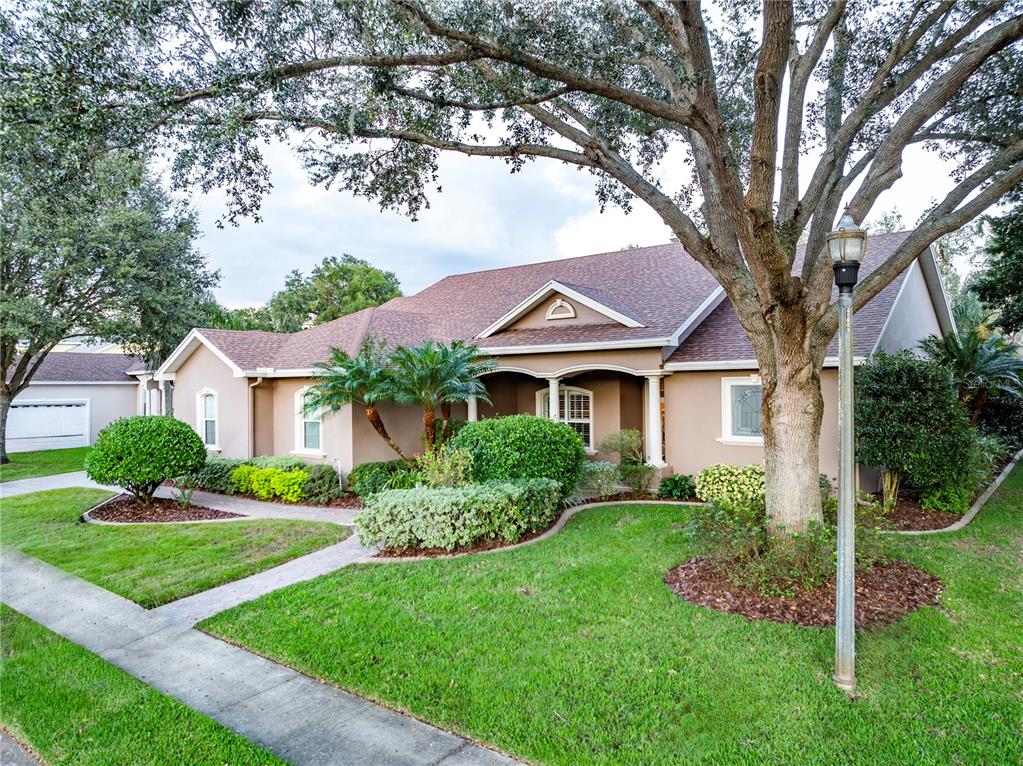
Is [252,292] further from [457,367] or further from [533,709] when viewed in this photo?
[533,709]

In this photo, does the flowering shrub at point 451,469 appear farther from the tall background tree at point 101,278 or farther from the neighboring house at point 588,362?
the tall background tree at point 101,278

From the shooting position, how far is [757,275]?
6.27 m

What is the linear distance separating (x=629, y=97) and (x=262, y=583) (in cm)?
762

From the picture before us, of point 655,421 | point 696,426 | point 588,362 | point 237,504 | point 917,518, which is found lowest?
point 237,504

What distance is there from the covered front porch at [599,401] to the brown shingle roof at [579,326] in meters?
0.79

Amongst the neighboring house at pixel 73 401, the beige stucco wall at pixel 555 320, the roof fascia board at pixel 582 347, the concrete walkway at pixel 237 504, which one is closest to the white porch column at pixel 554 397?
the roof fascia board at pixel 582 347

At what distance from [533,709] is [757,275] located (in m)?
5.04

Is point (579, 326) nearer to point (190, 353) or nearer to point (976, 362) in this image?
point (976, 362)

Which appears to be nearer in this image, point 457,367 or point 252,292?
point 457,367

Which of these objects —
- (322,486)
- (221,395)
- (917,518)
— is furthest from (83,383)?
(917,518)

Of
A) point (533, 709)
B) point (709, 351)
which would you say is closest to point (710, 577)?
point (533, 709)

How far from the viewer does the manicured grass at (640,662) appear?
3.80 meters

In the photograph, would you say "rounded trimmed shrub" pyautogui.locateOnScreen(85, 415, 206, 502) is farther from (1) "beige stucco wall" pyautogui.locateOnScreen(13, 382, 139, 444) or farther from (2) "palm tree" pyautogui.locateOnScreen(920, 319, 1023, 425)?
(1) "beige stucco wall" pyautogui.locateOnScreen(13, 382, 139, 444)

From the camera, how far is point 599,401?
47.0 ft
